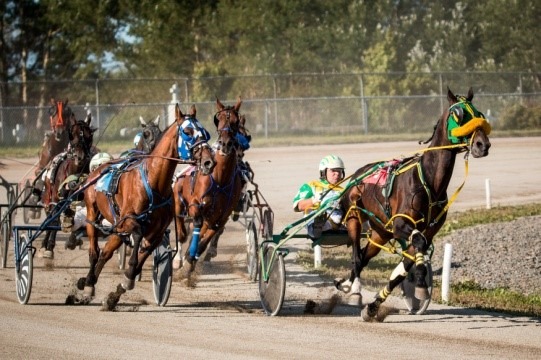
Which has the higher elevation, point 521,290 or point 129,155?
point 129,155

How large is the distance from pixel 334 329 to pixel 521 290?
5.80 meters

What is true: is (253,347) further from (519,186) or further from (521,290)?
(519,186)

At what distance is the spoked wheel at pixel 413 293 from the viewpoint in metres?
13.0

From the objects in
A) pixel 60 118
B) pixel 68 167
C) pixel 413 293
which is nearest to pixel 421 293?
pixel 413 293

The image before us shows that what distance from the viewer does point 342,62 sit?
52.5m

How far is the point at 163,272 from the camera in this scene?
13.5 m

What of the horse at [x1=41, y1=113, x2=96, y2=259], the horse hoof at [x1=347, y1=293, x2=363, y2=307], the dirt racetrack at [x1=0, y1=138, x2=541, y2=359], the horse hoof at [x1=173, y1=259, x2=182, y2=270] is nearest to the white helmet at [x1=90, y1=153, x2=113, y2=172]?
the horse at [x1=41, y1=113, x2=96, y2=259]

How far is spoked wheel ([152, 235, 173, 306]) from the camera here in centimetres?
1352

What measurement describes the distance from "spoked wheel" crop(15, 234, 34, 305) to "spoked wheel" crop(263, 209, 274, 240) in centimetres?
359

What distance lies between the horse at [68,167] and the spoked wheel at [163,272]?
1920 mm

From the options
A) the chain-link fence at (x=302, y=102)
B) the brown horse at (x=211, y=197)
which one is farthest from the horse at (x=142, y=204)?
the chain-link fence at (x=302, y=102)

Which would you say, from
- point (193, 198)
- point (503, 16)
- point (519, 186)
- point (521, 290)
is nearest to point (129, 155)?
point (193, 198)

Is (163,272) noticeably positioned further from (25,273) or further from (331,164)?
(331,164)

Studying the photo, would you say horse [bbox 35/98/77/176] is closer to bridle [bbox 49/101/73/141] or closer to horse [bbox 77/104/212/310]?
bridle [bbox 49/101/73/141]
